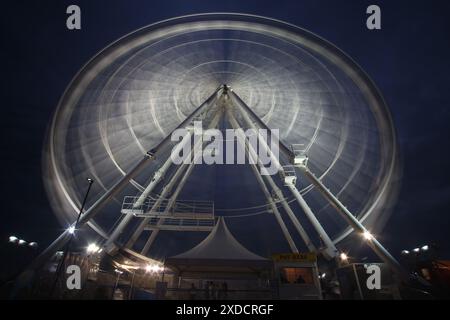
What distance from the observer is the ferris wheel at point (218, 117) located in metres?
12.6

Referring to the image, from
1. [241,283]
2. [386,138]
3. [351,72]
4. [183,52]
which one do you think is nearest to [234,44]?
[183,52]

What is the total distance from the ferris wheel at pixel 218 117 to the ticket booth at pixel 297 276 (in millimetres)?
3339

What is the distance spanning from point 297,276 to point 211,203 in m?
7.23

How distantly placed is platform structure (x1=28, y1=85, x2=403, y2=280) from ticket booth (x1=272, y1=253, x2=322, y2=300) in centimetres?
324

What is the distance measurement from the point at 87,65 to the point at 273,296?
1307 cm

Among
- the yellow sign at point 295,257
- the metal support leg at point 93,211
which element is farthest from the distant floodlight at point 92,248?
the yellow sign at point 295,257

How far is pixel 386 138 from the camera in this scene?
13453 millimetres

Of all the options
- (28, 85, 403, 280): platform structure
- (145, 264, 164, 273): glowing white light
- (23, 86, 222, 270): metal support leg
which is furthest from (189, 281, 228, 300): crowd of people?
(145, 264, 164, 273): glowing white light

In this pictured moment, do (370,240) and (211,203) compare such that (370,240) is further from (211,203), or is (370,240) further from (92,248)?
(92,248)

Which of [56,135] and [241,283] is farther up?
[56,135]

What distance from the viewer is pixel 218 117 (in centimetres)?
1686

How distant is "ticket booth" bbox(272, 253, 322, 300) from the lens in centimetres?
827
